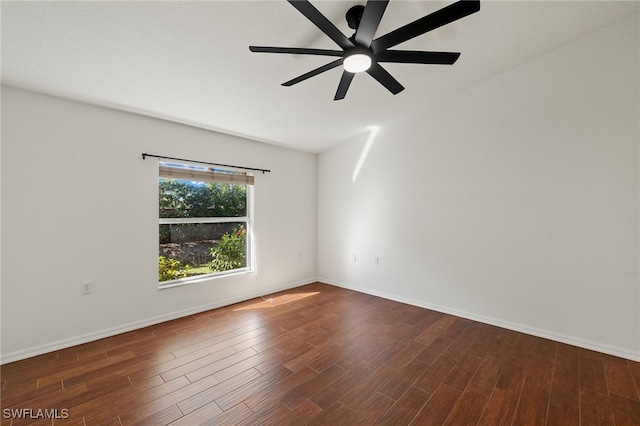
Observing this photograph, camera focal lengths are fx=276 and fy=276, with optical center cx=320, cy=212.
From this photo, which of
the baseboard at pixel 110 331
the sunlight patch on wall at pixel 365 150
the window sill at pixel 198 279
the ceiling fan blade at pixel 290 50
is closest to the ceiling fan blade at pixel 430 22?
the ceiling fan blade at pixel 290 50

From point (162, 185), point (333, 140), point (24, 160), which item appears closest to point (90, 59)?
point (24, 160)

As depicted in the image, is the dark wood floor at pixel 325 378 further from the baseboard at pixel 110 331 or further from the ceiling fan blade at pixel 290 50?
the ceiling fan blade at pixel 290 50

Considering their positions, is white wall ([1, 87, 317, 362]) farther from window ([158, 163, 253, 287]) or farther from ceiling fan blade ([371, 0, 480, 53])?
ceiling fan blade ([371, 0, 480, 53])

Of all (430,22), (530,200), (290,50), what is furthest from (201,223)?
(530,200)

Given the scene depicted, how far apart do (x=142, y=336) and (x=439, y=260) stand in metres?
3.57

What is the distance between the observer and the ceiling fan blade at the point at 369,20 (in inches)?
54.8

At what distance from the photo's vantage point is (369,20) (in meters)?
1.52

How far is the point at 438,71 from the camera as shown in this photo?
2961 millimetres

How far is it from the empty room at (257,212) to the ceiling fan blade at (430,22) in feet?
0.04

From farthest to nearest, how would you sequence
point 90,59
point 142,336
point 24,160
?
1. point 142,336
2. point 24,160
3. point 90,59

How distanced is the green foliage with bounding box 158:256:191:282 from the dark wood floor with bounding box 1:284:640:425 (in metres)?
0.59

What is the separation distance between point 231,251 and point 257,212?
2.25 feet

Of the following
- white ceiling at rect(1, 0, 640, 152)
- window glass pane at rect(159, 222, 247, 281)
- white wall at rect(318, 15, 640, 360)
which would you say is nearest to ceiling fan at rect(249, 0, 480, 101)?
white ceiling at rect(1, 0, 640, 152)

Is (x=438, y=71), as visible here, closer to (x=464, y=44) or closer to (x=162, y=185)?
(x=464, y=44)
